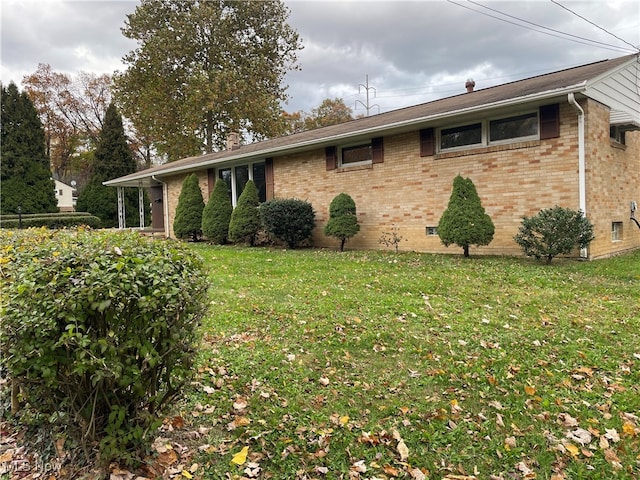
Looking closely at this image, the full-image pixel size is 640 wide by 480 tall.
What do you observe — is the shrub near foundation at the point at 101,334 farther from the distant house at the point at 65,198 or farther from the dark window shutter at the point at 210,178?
the distant house at the point at 65,198

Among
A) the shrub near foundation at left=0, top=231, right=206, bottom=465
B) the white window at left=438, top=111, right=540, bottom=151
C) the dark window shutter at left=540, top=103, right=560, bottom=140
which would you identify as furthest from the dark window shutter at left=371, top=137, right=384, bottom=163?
the shrub near foundation at left=0, top=231, right=206, bottom=465

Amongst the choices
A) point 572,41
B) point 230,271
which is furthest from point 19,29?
point 572,41

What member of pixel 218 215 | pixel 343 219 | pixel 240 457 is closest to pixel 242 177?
pixel 218 215

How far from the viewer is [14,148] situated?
2430 centimetres

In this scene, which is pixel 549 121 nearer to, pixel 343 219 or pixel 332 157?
pixel 343 219

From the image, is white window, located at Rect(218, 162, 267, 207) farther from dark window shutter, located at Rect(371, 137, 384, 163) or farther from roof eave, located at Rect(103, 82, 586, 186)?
dark window shutter, located at Rect(371, 137, 384, 163)

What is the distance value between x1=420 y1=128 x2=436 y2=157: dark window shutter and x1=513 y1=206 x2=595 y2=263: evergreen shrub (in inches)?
120

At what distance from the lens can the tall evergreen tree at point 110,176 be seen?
88.7 feet

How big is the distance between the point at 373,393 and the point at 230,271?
528cm

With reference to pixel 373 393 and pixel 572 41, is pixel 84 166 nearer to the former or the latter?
pixel 572 41

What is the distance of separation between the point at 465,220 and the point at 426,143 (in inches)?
97.3

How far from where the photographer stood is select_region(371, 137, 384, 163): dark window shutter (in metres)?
10.9

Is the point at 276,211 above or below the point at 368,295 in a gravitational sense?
above

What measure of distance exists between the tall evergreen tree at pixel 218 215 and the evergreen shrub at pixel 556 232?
935 cm
